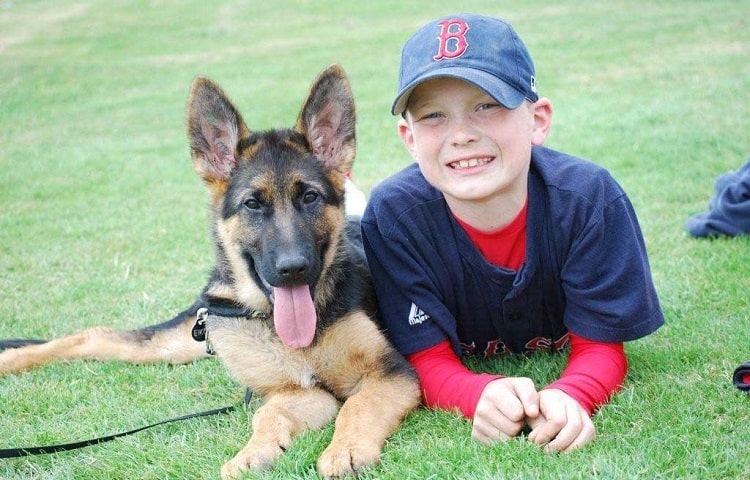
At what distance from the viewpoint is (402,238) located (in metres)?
4.47

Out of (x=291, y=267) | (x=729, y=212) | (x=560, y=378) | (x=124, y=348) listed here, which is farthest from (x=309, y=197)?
(x=729, y=212)

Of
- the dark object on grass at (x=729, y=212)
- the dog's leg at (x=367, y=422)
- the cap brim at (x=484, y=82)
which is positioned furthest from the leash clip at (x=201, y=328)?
the dark object on grass at (x=729, y=212)

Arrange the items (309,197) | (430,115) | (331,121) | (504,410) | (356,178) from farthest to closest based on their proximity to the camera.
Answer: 1. (356,178)
2. (331,121)
3. (309,197)
4. (430,115)
5. (504,410)

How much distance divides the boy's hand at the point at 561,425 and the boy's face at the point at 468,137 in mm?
1074

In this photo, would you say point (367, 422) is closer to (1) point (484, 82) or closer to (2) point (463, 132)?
(2) point (463, 132)

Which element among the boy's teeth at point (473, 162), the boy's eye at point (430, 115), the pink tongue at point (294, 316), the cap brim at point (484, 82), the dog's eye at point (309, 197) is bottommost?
the pink tongue at point (294, 316)

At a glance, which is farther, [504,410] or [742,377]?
[742,377]

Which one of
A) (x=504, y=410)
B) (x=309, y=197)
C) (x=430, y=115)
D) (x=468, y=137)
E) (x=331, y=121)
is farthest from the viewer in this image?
(x=331, y=121)

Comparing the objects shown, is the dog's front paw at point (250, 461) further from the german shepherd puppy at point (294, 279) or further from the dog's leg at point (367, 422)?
the dog's leg at point (367, 422)

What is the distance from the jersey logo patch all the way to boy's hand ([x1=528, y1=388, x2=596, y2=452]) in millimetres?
916

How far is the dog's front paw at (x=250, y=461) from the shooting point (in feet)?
11.8

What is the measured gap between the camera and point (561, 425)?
11.7 ft

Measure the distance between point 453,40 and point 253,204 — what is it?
1.29 meters

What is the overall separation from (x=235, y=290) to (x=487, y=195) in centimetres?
150
